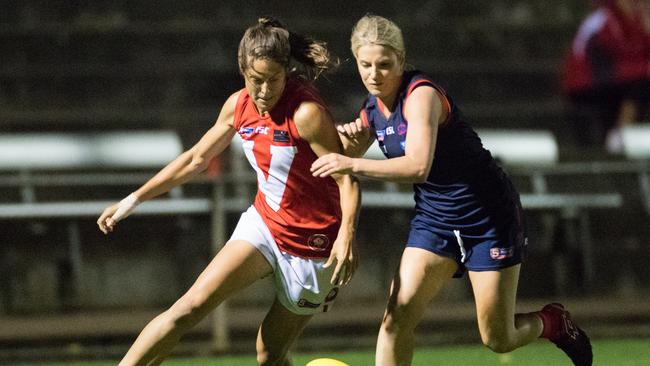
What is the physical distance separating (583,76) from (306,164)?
25.8ft

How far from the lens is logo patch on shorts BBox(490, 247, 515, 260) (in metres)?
5.98

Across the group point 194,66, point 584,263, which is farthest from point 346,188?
point 194,66

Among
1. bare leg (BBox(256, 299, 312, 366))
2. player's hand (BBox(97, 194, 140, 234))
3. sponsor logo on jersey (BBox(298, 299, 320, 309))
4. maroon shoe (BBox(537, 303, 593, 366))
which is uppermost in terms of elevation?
player's hand (BBox(97, 194, 140, 234))

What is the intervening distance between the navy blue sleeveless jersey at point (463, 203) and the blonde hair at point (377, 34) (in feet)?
1.20

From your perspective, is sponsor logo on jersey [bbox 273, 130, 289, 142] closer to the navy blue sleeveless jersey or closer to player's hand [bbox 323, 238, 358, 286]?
the navy blue sleeveless jersey

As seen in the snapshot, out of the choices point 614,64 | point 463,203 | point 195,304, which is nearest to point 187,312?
point 195,304

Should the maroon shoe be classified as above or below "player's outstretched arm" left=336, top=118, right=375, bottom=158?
below

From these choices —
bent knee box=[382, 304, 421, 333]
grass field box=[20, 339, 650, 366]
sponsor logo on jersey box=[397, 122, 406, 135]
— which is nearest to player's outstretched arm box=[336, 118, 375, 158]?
sponsor logo on jersey box=[397, 122, 406, 135]

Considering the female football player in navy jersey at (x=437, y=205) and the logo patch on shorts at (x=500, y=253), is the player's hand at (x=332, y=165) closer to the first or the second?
the female football player in navy jersey at (x=437, y=205)

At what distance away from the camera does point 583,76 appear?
43.1ft

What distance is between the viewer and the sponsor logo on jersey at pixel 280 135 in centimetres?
573

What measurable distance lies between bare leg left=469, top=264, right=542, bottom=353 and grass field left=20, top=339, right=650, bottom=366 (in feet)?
6.55

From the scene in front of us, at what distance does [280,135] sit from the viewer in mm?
5742

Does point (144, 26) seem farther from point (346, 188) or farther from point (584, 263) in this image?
point (346, 188)
